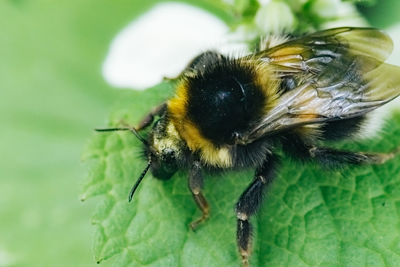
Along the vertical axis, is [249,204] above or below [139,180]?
below

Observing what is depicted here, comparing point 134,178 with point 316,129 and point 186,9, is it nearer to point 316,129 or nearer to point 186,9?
point 316,129

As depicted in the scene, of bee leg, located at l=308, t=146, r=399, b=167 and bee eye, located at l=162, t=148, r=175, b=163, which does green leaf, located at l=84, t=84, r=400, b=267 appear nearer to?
bee leg, located at l=308, t=146, r=399, b=167

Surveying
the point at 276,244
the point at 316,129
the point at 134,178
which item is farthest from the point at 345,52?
the point at 134,178

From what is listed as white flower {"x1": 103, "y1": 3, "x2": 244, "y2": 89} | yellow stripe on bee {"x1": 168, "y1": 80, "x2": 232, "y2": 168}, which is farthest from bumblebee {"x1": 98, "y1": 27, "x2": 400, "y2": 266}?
white flower {"x1": 103, "y1": 3, "x2": 244, "y2": 89}

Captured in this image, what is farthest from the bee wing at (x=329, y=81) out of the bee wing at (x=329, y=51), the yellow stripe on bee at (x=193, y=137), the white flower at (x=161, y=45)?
the white flower at (x=161, y=45)

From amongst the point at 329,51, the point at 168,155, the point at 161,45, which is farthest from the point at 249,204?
the point at 161,45

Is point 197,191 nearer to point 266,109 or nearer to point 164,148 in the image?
point 164,148
